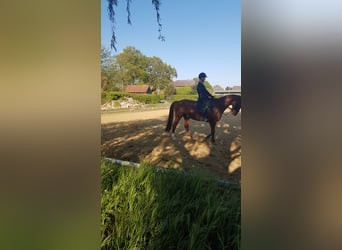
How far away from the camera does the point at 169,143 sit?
4.94 meters

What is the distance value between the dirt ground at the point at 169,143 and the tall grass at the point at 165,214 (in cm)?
97

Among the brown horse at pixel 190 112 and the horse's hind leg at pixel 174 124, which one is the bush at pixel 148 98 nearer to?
the brown horse at pixel 190 112

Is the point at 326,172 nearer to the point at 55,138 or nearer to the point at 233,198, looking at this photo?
the point at 55,138

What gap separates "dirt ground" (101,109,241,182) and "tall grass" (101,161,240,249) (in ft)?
3.19

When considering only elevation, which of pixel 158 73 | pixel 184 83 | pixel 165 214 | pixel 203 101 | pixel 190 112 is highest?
pixel 158 73

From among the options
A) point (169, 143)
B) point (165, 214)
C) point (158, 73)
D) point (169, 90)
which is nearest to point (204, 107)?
point (169, 90)

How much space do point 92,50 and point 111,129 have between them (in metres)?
4.49

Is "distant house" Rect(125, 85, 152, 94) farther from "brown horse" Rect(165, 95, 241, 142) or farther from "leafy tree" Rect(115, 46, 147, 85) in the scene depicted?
"brown horse" Rect(165, 95, 241, 142)

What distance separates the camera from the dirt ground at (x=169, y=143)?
15.1 feet

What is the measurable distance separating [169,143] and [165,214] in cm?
220

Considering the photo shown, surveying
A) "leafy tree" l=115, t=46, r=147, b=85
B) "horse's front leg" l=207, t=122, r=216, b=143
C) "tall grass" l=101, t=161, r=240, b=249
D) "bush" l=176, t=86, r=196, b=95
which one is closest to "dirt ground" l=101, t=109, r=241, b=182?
"horse's front leg" l=207, t=122, r=216, b=143

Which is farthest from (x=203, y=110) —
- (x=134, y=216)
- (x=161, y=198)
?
(x=134, y=216)

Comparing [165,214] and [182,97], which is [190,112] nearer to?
[182,97]

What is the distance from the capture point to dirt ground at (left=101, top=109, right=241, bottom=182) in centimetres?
459
